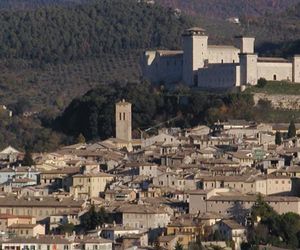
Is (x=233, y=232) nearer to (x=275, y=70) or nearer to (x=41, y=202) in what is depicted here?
(x=41, y=202)

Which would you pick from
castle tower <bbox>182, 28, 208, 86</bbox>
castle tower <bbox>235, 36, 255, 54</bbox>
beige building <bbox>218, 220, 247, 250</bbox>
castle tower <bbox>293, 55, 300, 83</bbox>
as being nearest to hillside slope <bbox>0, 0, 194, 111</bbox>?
castle tower <bbox>235, 36, 255, 54</bbox>

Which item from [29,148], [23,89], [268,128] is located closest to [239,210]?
[268,128]

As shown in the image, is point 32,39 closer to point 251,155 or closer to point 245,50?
point 245,50

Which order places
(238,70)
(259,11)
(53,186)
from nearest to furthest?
(53,186)
(238,70)
(259,11)

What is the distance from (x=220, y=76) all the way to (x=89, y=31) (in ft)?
111

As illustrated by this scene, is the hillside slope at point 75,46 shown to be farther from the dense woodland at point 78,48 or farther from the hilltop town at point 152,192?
the hilltop town at point 152,192

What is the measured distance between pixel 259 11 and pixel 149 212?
334ft

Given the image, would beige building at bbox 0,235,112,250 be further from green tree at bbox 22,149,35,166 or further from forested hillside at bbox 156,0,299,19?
forested hillside at bbox 156,0,299,19

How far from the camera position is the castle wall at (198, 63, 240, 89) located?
241 feet

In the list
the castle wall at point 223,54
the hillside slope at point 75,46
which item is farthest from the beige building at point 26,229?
the hillside slope at point 75,46

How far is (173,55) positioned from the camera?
77688 millimetres

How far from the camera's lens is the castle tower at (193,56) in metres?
75.7

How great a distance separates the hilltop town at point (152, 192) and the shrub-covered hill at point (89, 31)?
3798cm

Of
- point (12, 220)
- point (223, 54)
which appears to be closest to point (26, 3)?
point (223, 54)
